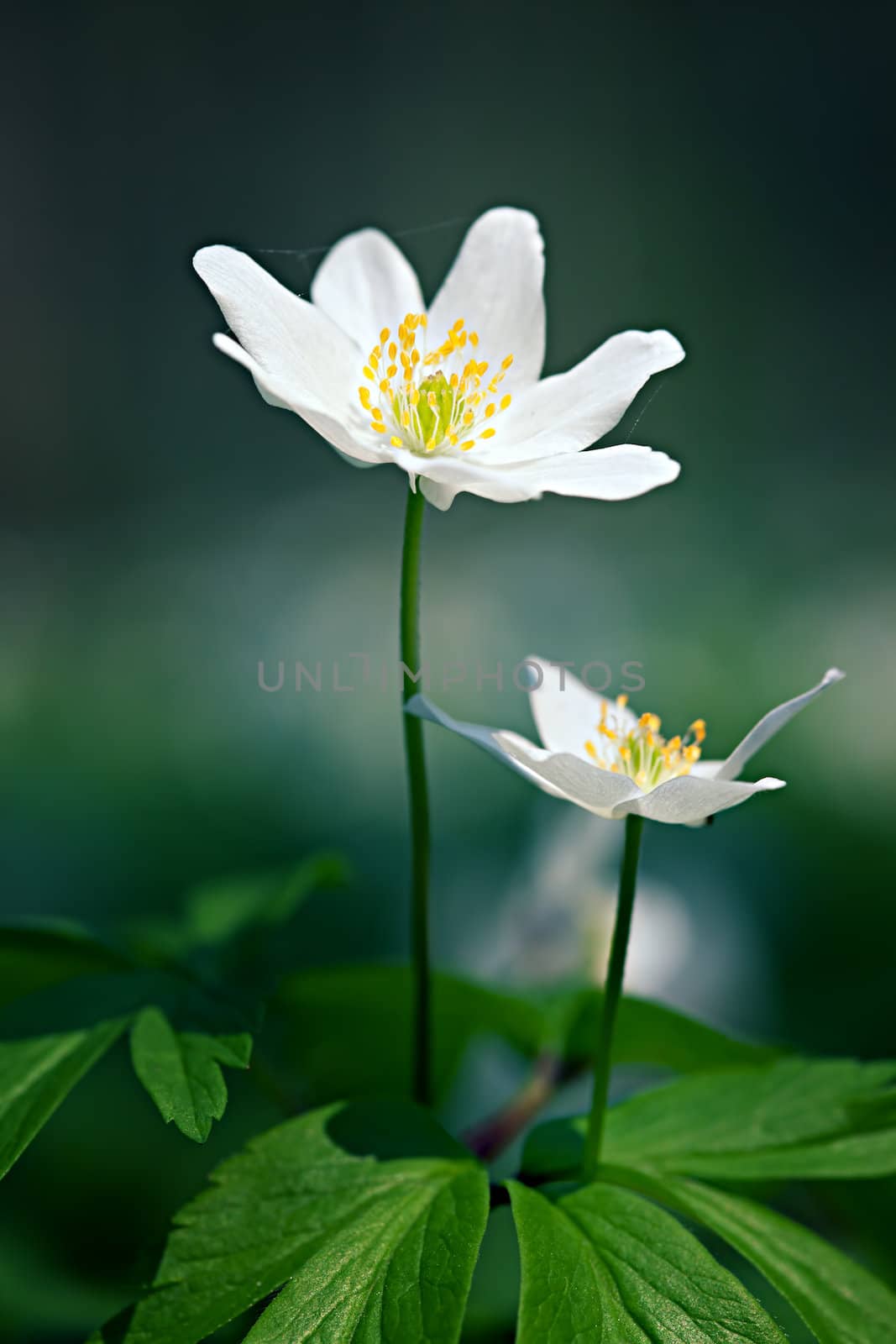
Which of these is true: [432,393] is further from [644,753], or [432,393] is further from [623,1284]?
[623,1284]

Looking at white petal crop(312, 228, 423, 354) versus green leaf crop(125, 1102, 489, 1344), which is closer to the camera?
green leaf crop(125, 1102, 489, 1344)

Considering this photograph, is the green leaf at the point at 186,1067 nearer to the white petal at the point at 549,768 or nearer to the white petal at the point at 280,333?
the white petal at the point at 549,768

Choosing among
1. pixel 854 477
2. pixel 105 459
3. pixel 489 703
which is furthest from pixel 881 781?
pixel 105 459

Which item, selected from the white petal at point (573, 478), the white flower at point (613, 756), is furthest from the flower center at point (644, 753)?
the white petal at point (573, 478)

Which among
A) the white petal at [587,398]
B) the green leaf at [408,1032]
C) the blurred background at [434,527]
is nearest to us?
the white petal at [587,398]

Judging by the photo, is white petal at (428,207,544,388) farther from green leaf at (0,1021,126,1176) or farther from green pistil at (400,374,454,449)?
green leaf at (0,1021,126,1176)

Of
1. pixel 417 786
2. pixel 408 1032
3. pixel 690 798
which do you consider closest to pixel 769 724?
pixel 690 798

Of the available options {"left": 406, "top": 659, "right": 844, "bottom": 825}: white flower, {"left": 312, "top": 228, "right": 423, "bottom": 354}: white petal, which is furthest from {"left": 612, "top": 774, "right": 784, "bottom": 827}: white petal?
{"left": 312, "top": 228, "right": 423, "bottom": 354}: white petal
